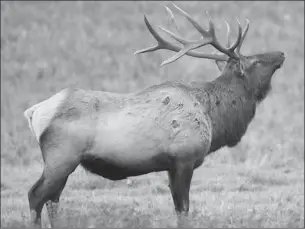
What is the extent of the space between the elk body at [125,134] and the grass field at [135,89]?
39 centimetres

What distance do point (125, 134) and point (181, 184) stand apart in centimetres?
69

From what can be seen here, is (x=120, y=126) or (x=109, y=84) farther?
(x=109, y=84)

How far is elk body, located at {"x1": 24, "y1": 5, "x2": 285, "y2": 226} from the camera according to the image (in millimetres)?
6398

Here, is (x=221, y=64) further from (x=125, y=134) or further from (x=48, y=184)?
(x=48, y=184)

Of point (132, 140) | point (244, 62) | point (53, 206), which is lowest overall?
point (53, 206)

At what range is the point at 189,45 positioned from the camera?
7.25m

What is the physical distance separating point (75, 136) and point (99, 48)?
13594mm

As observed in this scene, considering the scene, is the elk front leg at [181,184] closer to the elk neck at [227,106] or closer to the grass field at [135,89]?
the grass field at [135,89]

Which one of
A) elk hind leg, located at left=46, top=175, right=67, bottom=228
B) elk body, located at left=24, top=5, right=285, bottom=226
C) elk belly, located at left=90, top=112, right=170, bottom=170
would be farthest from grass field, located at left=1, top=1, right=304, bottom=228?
elk belly, located at left=90, top=112, right=170, bottom=170

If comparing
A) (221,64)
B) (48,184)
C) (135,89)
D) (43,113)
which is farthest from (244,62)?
(135,89)

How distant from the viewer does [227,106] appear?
7312 mm

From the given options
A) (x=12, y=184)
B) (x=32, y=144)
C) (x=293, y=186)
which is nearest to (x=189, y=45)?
(x=293, y=186)

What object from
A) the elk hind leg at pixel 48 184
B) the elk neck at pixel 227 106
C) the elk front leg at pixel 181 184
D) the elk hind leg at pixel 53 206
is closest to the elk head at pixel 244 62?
the elk neck at pixel 227 106

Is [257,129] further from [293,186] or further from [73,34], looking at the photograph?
[73,34]
